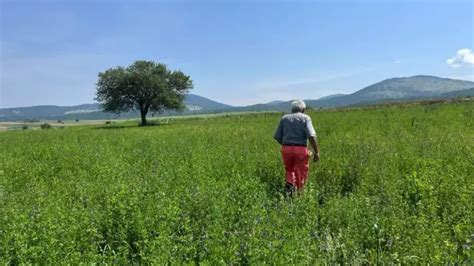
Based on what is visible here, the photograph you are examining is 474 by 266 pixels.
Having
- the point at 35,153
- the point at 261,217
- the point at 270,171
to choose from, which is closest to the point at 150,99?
the point at 35,153

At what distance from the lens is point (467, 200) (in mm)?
5258

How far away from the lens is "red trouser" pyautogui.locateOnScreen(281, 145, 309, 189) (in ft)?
24.8

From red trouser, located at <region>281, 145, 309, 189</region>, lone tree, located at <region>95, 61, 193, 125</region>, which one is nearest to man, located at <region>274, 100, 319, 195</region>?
red trouser, located at <region>281, 145, 309, 189</region>

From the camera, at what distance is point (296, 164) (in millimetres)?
7625

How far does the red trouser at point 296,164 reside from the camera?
755 cm

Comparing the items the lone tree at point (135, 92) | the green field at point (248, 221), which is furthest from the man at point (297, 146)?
the lone tree at point (135, 92)

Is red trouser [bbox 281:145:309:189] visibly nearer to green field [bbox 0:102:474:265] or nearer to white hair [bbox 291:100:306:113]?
green field [bbox 0:102:474:265]

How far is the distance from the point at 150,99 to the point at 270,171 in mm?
Answer: 52497

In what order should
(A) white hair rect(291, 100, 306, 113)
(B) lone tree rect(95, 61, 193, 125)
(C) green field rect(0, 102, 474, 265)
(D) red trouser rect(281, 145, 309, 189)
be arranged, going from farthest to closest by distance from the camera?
(B) lone tree rect(95, 61, 193, 125) → (A) white hair rect(291, 100, 306, 113) → (D) red trouser rect(281, 145, 309, 189) → (C) green field rect(0, 102, 474, 265)

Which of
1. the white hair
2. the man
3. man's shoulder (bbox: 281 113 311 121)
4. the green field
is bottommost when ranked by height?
the green field

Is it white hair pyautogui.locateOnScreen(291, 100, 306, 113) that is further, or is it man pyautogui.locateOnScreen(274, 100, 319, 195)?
white hair pyautogui.locateOnScreen(291, 100, 306, 113)

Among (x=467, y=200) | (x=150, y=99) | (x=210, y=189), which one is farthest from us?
(x=150, y=99)

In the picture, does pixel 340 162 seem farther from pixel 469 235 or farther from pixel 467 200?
pixel 469 235

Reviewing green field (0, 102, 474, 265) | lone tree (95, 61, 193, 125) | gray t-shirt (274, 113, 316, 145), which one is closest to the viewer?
green field (0, 102, 474, 265)
